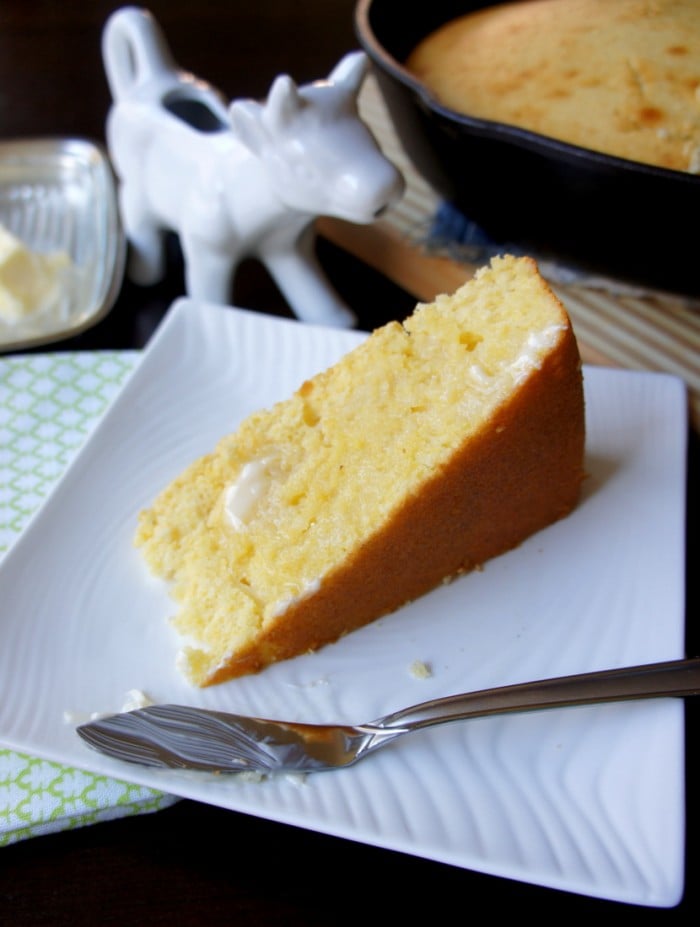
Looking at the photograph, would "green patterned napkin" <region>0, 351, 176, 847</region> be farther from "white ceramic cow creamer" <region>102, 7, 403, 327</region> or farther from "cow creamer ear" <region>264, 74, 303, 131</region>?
"cow creamer ear" <region>264, 74, 303, 131</region>

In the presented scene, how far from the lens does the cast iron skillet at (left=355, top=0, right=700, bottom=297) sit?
3.41 feet

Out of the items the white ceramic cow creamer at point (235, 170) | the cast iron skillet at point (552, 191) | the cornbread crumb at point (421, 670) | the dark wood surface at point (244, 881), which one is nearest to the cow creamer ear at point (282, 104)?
the white ceramic cow creamer at point (235, 170)

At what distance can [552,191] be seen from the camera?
3.70 ft

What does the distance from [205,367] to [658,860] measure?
83 cm

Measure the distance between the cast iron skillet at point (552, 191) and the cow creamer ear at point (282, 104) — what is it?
0.18 meters

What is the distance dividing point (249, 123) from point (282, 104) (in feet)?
0.23

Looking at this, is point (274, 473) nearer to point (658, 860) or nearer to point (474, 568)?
point (474, 568)

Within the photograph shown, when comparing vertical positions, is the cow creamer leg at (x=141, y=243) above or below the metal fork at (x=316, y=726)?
above

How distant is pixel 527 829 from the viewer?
756mm

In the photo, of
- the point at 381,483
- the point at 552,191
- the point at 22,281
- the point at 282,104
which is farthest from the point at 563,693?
the point at 22,281

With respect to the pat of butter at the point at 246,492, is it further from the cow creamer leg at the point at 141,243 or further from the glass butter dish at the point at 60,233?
the cow creamer leg at the point at 141,243

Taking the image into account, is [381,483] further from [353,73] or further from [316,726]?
[353,73]

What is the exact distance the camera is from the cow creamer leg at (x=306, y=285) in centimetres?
139

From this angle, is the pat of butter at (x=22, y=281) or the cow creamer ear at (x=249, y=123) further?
the pat of butter at (x=22, y=281)
